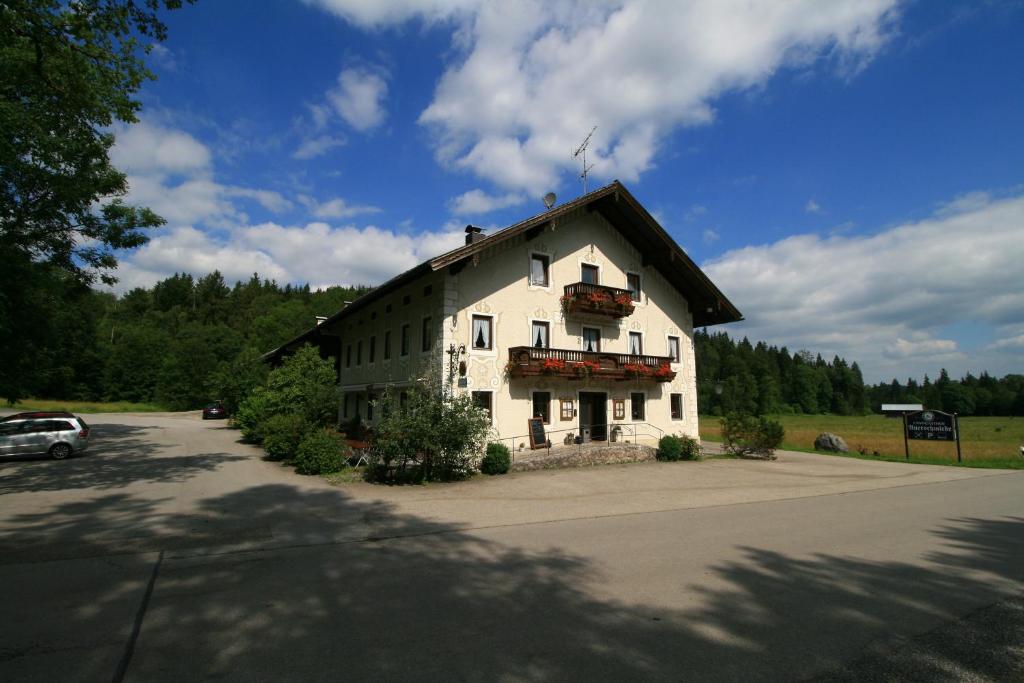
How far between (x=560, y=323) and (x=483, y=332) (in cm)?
368

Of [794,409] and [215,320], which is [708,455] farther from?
[794,409]

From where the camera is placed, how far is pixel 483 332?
20469 millimetres

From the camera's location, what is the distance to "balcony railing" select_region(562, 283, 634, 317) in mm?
21859

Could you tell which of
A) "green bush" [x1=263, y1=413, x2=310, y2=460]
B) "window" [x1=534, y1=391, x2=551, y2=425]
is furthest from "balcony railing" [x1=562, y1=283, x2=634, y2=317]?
"green bush" [x1=263, y1=413, x2=310, y2=460]

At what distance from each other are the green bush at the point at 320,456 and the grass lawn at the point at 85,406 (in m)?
53.1

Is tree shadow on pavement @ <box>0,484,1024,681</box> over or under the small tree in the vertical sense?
under

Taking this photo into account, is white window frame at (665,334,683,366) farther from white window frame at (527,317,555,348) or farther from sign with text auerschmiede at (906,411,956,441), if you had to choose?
sign with text auerschmiede at (906,411,956,441)

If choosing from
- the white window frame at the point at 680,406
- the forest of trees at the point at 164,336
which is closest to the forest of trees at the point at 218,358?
the forest of trees at the point at 164,336

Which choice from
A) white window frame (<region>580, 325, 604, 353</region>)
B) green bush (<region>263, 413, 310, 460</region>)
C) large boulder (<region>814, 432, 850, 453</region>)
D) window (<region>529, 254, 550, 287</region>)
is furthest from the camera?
large boulder (<region>814, 432, 850, 453</region>)

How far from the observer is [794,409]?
11775cm

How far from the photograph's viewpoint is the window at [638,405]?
2425cm

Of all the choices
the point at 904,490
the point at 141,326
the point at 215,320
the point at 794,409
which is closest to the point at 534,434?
the point at 904,490

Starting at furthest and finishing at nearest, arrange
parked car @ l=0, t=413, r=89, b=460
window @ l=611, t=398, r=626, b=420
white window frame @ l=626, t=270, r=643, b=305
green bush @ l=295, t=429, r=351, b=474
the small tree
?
white window frame @ l=626, t=270, r=643, b=305 → window @ l=611, t=398, r=626, b=420 → parked car @ l=0, t=413, r=89, b=460 → green bush @ l=295, t=429, r=351, b=474 → the small tree

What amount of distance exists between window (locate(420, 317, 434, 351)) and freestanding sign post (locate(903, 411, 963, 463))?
21.7 meters
